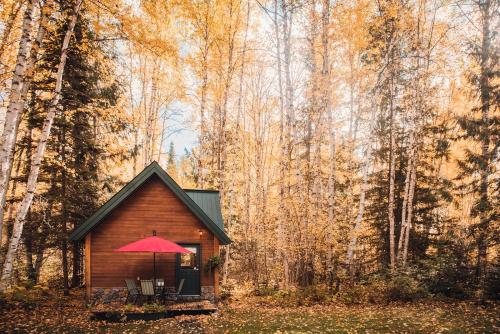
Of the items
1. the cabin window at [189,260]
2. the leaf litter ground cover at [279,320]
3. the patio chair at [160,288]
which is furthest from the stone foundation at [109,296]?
the cabin window at [189,260]

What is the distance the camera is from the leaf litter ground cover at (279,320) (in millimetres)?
8383

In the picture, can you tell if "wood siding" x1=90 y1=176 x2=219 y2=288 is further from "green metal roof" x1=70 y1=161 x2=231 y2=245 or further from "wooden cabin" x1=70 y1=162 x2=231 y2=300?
"green metal roof" x1=70 y1=161 x2=231 y2=245

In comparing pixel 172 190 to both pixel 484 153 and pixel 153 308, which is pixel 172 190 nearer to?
pixel 153 308

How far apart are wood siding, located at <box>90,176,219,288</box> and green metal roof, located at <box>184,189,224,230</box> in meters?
1.08

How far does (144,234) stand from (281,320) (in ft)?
18.9

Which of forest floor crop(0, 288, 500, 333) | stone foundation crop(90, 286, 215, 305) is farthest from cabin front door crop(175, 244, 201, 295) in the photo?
forest floor crop(0, 288, 500, 333)

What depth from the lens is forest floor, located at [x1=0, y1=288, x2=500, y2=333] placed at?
8383mm

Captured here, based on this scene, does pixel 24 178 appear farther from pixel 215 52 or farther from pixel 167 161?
pixel 167 161

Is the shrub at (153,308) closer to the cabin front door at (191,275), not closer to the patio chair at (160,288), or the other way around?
the patio chair at (160,288)

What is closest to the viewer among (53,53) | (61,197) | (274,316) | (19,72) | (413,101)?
(19,72)

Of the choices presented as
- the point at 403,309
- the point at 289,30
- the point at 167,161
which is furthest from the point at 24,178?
the point at 167,161

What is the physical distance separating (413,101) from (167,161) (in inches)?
1302

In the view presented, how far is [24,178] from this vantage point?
11.8m

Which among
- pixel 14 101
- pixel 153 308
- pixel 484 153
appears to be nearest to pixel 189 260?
pixel 153 308
